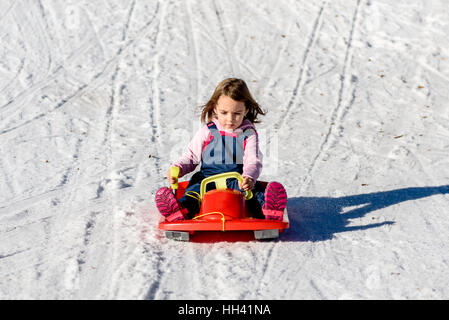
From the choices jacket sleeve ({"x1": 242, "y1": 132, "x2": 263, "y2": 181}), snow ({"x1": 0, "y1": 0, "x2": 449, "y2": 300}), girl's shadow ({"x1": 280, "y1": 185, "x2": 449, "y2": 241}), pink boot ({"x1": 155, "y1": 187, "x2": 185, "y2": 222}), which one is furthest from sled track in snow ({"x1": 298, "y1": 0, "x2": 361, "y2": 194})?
pink boot ({"x1": 155, "y1": 187, "x2": 185, "y2": 222})

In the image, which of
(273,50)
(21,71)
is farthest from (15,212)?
(273,50)

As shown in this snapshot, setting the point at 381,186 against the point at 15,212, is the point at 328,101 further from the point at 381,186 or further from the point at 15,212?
the point at 15,212

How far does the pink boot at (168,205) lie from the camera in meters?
3.82

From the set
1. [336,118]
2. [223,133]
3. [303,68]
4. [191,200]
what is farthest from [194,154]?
[303,68]

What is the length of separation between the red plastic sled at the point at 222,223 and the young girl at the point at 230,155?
6cm

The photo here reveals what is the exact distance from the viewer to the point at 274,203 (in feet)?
12.6

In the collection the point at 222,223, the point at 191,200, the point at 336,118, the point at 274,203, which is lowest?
the point at 222,223

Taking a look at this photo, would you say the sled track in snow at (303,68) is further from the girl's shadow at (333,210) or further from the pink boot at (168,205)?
the pink boot at (168,205)

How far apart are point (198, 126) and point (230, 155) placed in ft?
6.57

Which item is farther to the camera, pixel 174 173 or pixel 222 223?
pixel 174 173

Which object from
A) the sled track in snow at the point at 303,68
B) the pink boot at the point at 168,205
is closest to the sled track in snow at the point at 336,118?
the sled track in snow at the point at 303,68

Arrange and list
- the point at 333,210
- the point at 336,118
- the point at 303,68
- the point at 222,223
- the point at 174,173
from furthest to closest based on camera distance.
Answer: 1. the point at 303,68
2. the point at 336,118
3. the point at 333,210
4. the point at 174,173
5. the point at 222,223

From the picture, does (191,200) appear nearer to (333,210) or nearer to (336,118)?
(333,210)
